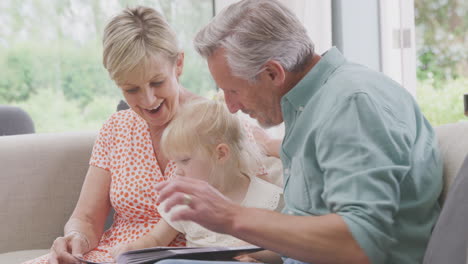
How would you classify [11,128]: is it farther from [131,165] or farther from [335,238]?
[335,238]

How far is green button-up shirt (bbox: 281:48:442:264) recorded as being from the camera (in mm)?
1165

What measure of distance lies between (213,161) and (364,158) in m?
0.81

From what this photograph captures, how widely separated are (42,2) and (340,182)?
13.7ft

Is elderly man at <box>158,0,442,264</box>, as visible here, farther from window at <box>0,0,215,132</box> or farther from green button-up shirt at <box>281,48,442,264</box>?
window at <box>0,0,215,132</box>

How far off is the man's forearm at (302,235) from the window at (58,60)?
12.1 ft

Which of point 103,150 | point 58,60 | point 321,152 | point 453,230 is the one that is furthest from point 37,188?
point 58,60

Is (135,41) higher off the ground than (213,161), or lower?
higher

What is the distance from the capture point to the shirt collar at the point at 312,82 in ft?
4.68

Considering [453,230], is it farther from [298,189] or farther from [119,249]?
[119,249]

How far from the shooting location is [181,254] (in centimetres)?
140

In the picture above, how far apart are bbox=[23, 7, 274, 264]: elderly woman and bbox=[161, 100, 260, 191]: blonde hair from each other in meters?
0.19

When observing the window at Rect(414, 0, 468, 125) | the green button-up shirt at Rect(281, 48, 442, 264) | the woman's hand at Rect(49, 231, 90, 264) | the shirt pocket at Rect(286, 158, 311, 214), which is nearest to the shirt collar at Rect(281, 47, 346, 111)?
the green button-up shirt at Rect(281, 48, 442, 264)

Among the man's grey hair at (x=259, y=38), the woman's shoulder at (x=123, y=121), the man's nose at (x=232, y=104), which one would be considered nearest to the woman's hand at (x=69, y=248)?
the woman's shoulder at (x=123, y=121)

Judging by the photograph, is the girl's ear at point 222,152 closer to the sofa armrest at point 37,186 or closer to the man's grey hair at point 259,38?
the man's grey hair at point 259,38
